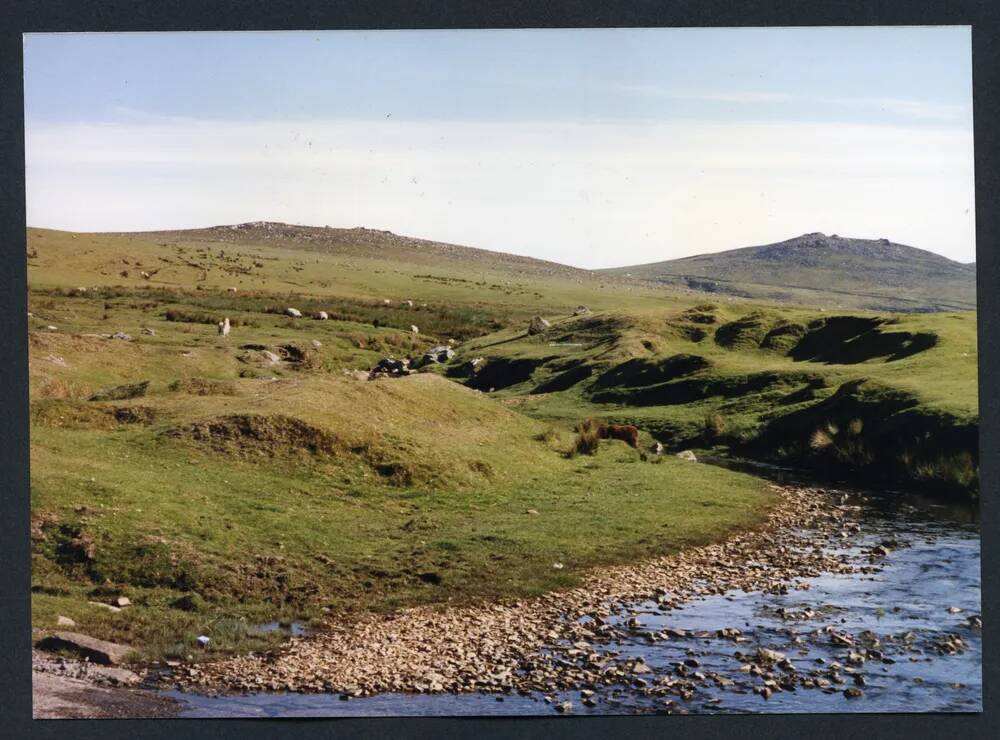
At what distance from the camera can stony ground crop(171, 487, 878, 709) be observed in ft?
52.3

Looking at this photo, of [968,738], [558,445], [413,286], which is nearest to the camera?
[968,738]

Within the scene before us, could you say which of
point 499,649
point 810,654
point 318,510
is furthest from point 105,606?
point 810,654

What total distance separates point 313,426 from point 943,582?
14.2 m

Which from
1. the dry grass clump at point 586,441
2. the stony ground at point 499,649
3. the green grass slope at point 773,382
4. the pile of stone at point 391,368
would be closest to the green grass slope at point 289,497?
the dry grass clump at point 586,441

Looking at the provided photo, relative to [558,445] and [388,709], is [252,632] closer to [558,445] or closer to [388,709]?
[388,709]

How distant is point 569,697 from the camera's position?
15.8 m

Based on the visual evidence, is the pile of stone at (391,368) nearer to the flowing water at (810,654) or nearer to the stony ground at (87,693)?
the flowing water at (810,654)

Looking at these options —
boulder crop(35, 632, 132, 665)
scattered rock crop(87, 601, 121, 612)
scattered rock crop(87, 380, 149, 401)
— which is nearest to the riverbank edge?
boulder crop(35, 632, 132, 665)

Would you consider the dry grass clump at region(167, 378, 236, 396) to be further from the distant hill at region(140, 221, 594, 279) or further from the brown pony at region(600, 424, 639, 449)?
the distant hill at region(140, 221, 594, 279)

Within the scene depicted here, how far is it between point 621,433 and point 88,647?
1951 centimetres

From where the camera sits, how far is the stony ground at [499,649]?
15945 mm

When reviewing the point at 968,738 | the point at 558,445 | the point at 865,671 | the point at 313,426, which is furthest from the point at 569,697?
the point at 558,445

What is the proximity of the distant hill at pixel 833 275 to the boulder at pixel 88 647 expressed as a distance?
851 inches

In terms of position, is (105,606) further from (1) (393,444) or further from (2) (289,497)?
(1) (393,444)
